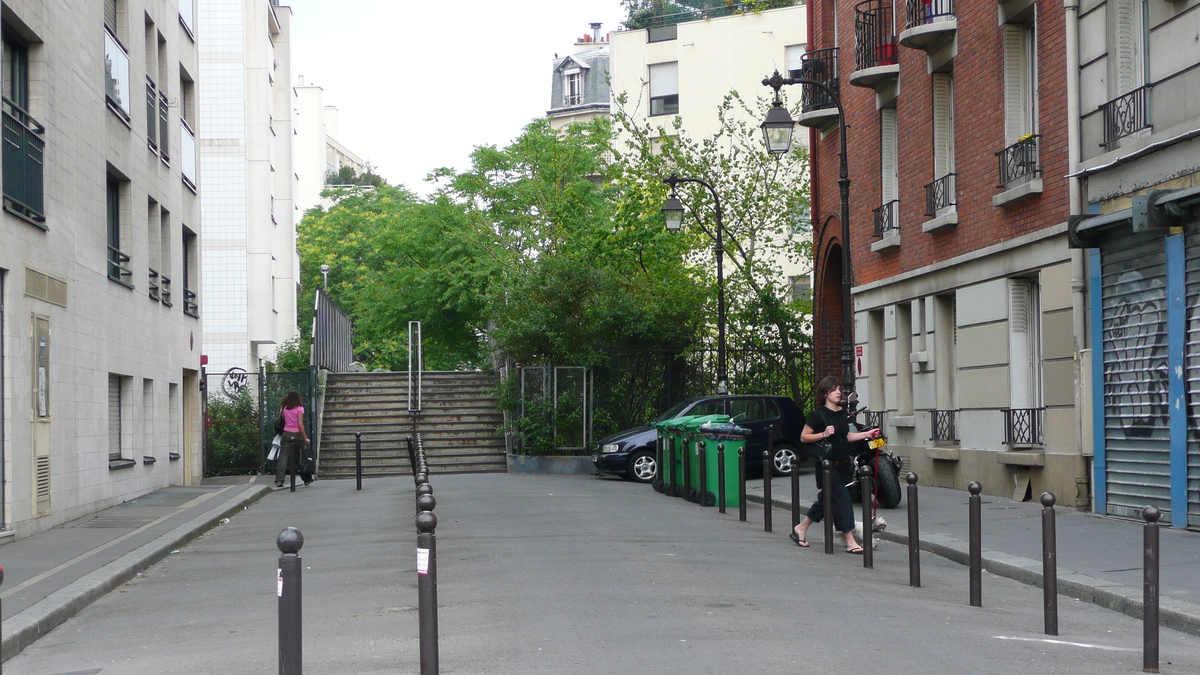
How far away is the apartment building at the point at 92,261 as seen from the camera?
47.5 feet

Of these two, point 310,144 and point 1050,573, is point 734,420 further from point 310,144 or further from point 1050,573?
point 310,144

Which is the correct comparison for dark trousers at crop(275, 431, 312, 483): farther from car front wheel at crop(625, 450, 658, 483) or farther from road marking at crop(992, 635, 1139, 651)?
road marking at crop(992, 635, 1139, 651)

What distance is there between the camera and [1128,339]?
1482cm

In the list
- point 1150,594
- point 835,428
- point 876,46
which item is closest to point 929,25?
point 876,46

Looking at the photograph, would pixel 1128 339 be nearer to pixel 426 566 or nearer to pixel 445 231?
pixel 426 566

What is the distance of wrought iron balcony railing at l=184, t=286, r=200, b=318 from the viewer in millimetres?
26484

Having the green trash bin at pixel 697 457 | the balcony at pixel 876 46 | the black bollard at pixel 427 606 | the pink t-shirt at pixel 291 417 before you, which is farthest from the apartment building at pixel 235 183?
the black bollard at pixel 427 606

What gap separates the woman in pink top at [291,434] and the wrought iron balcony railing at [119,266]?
417 cm

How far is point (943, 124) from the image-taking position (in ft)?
68.5

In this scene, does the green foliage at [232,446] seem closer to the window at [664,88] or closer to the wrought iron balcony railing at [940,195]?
the wrought iron balcony railing at [940,195]

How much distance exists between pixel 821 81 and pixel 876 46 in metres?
3.40

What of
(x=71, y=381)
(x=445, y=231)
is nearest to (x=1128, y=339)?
(x=71, y=381)

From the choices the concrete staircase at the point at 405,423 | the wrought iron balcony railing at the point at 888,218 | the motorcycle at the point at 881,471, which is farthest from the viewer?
the concrete staircase at the point at 405,423

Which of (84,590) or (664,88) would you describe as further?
(664,88)
